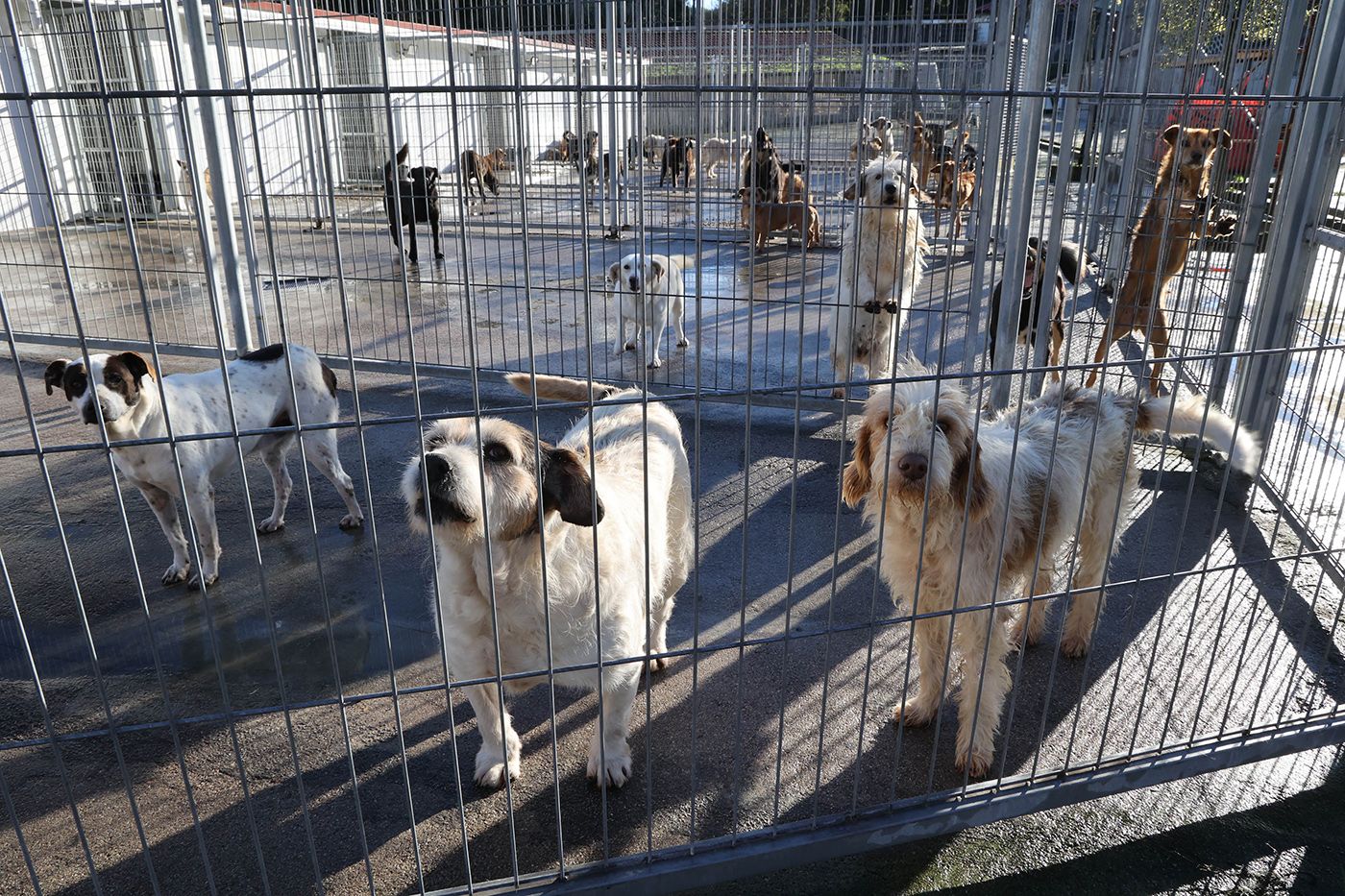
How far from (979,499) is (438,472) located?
1.61 m

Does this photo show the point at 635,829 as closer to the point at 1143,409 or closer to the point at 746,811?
the point at 746,811

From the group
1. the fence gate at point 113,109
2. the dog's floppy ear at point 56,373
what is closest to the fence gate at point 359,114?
the fence gate at point 113,109

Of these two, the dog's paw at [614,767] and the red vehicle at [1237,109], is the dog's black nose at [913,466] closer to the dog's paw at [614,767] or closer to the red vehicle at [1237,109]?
the dog's paw at [614,767]

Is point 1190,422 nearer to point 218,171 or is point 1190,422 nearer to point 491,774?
point 491,774

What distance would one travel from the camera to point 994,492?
2850 mm

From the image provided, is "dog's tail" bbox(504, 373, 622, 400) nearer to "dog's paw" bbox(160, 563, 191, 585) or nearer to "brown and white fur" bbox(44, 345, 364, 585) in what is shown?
"brown and white fur" bbox(44, 345, 364, 585)

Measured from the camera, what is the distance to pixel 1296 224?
443 centimetres

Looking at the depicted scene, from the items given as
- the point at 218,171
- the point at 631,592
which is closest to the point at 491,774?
the point at 631,592

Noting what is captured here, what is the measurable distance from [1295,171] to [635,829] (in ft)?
14.0

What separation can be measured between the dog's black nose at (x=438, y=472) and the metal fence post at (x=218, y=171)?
4.12 metres

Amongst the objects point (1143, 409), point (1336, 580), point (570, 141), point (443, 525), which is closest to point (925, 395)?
point (1143, 409)

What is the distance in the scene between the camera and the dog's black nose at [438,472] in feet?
7.37

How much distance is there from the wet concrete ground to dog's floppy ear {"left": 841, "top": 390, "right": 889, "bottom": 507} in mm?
354

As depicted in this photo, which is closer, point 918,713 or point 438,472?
point 438,472
